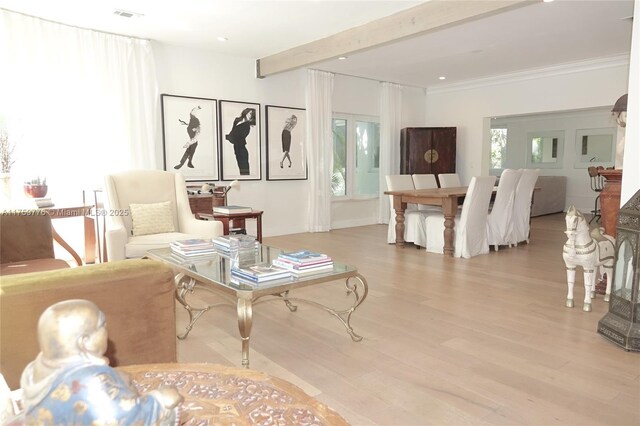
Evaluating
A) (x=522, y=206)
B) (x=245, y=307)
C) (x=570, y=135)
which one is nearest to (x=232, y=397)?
(x=245, y=307)

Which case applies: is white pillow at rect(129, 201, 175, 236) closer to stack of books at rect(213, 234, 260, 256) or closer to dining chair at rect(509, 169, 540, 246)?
stack of books at rect(213, 234, 260, 256)

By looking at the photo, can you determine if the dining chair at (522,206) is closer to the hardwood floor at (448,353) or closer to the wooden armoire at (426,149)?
the hardwood floor at (448,353)

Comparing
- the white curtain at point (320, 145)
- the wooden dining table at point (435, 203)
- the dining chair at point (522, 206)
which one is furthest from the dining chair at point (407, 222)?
the white curtain at point (320, 145)

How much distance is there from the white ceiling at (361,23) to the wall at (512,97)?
287mm

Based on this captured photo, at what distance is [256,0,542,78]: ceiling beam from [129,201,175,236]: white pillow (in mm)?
2520

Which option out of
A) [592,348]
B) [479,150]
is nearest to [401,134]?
[479,150]

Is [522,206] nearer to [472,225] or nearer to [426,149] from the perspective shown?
[472,225]

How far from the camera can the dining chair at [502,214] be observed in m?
5.29

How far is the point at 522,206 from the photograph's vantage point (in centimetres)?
566

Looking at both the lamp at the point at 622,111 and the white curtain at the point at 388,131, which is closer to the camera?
the lamp at the point at 622,111

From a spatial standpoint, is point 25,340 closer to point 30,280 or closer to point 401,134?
point 30,280

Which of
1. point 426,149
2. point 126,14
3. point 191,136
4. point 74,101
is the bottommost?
point 426,149

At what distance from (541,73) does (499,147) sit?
5.12 meters

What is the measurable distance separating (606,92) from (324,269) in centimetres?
604
